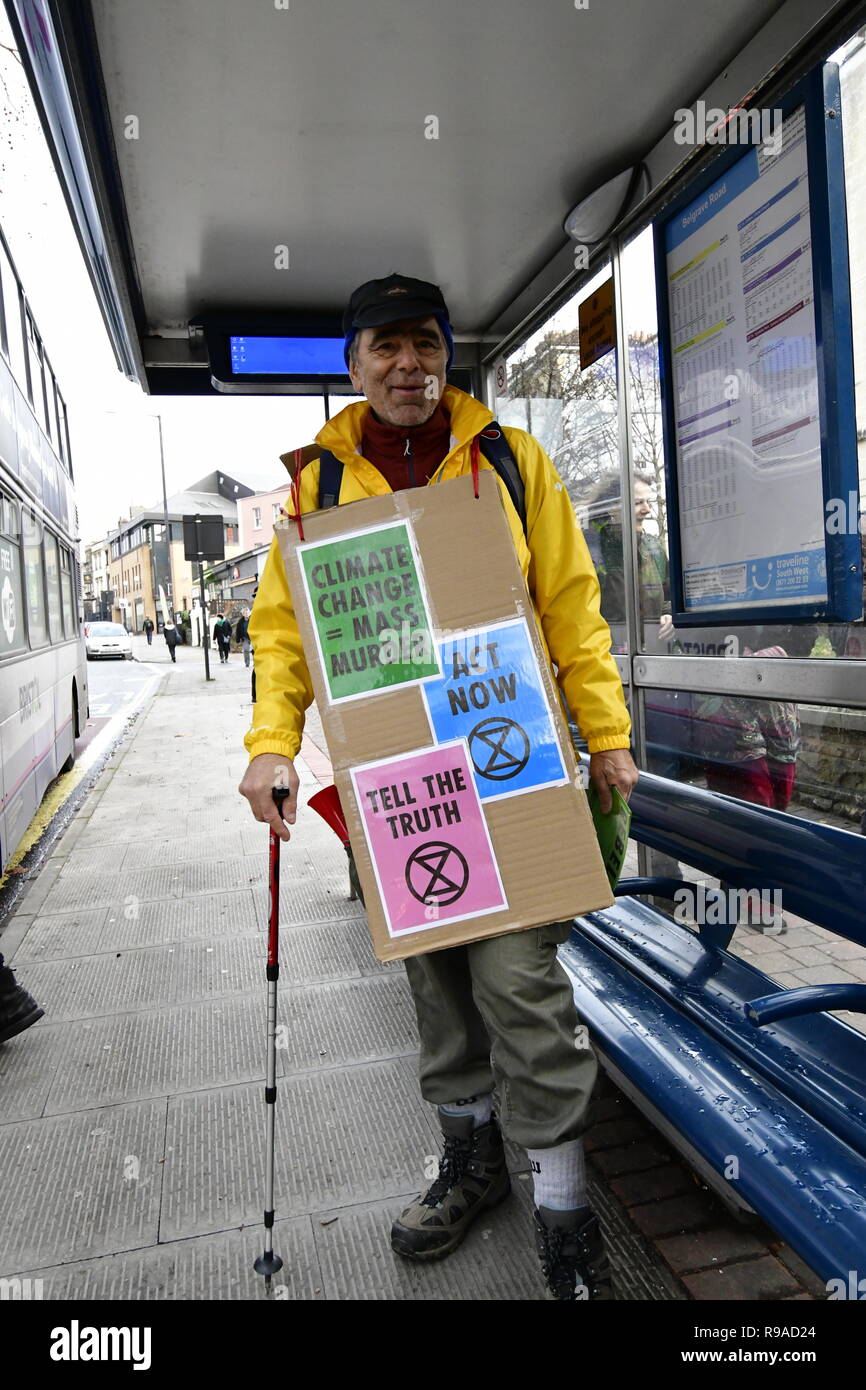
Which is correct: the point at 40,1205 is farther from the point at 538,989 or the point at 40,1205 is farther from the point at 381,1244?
the point at 538,989

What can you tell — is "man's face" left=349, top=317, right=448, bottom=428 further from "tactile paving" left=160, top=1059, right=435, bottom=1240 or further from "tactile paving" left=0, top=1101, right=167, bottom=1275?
"tactile paving" left=0, top=1101, right=167, bottom=1275

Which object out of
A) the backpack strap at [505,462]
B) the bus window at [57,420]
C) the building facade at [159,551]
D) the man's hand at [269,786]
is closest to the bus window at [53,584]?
the bus window at [57,420]

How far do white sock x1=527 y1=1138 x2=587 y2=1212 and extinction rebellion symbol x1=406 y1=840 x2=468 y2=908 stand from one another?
2.00 ft

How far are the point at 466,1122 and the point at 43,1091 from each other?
1.65 metres

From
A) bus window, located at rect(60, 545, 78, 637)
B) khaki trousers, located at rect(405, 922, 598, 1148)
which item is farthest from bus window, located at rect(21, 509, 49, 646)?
khaki trousers, located at rect(405, 922, 598, 1148)

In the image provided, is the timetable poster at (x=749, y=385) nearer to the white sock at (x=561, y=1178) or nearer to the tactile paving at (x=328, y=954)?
the white sock at (x=561, y=1178)

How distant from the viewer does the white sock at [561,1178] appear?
1939mm

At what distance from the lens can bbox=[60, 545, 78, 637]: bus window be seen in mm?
9484

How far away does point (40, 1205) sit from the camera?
2.45 metres

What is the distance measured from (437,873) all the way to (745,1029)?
87cm

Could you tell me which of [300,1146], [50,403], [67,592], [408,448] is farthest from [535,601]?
[67,592]

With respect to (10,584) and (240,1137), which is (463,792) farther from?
(10,584)

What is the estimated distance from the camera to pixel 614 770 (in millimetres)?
1983
